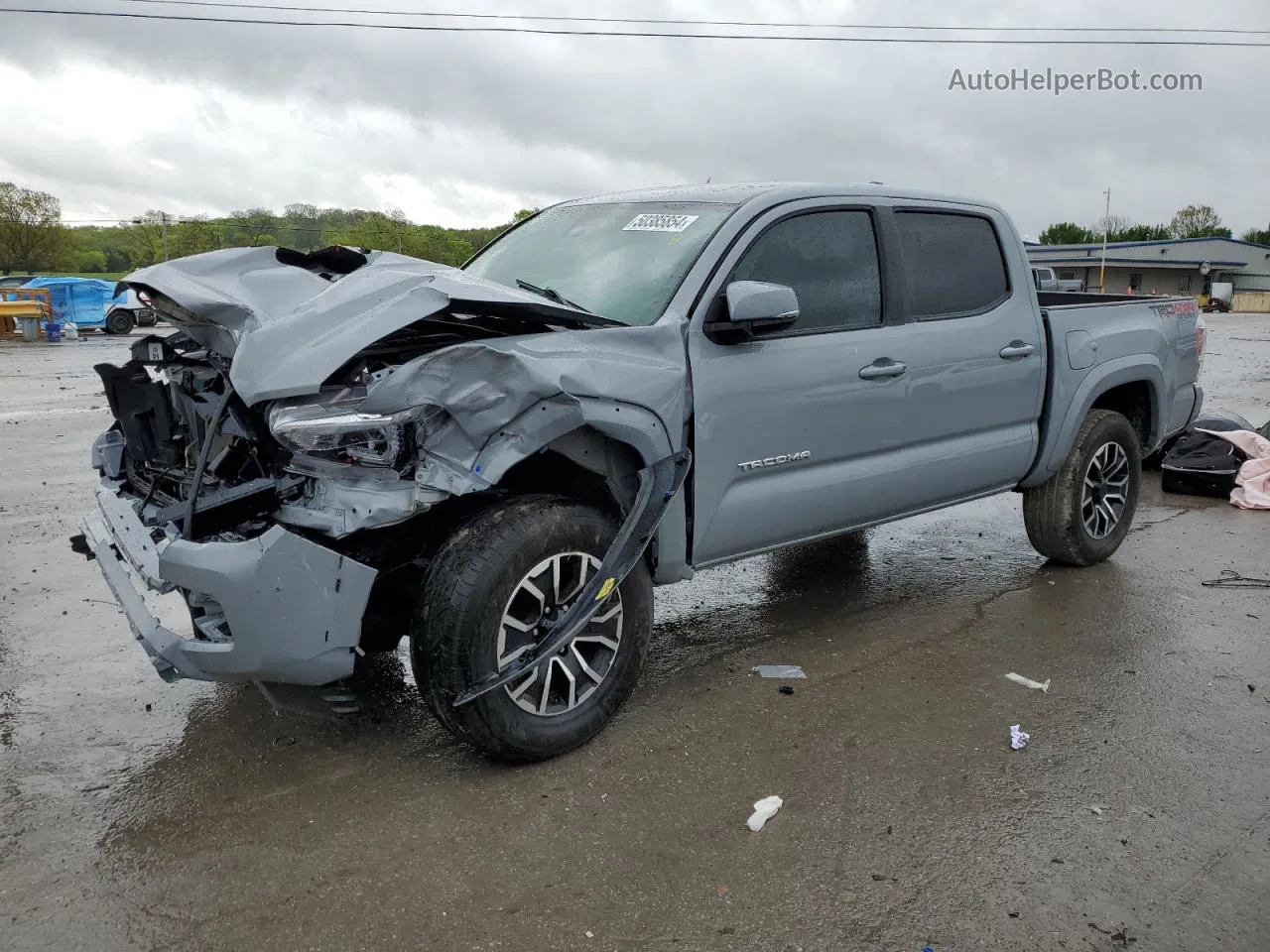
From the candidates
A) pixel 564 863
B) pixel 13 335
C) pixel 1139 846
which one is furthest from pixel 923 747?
pixel 13 335

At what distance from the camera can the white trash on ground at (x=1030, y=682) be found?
13.3 ft

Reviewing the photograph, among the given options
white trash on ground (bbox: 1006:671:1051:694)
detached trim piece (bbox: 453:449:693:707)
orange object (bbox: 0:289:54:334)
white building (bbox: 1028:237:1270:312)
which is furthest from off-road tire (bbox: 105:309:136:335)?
white building (bbox: 1028:237:1270:312)

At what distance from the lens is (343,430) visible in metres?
2.95

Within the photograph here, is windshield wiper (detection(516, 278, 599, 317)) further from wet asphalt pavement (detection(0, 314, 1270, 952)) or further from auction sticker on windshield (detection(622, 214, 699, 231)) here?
wet asphalt pavement (detection(0, 314, 1270, 952))

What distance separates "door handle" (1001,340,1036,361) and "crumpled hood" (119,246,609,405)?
8.08ft

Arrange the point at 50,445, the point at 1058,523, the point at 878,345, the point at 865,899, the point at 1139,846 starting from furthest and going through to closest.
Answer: the point at 50,445 → the point at 1058,523 → the point at 878,345 → the point at 1139,846 → the point at 865,899

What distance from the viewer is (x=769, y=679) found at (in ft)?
13.6

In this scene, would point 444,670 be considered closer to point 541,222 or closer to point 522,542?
point 522,542

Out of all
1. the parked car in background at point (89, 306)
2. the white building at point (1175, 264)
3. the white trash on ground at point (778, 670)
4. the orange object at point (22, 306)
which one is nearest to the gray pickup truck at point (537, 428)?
the white trash on ground at point (778, 670)

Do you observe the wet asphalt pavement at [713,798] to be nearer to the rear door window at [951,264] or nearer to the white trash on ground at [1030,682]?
the white trash on ground at [1030,682]

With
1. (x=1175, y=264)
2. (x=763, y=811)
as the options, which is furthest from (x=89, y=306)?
(x=1175, y=264)

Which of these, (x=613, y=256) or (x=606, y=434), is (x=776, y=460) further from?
(x=613, y=256)

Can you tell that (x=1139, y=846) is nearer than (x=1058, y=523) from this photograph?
Yes

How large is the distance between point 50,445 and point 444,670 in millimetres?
8067
